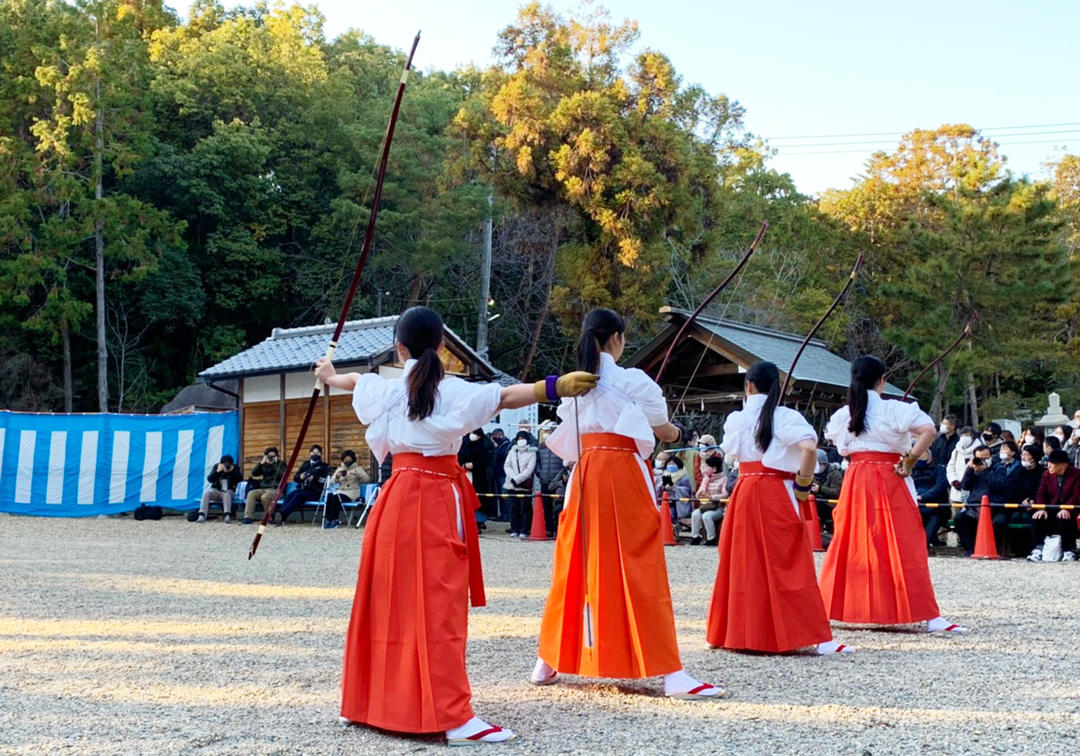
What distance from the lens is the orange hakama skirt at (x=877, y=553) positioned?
6.76 metres

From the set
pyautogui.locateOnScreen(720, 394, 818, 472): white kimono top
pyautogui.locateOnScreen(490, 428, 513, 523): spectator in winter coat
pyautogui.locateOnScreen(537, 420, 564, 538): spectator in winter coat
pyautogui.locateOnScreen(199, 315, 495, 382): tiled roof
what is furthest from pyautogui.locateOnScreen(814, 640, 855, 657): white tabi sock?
pyautogui.locateOnScreen(199, 315, 495, 382): tiled roof

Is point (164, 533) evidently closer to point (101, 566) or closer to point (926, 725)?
point (101, 566)

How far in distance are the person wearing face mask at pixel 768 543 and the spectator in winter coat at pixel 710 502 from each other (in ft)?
25.0

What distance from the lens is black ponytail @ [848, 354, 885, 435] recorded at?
6828mm

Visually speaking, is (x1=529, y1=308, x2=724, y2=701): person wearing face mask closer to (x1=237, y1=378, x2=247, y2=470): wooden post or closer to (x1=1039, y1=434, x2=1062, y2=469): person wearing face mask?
(x1=1039, y1=434, x2=1062, y2=469): person wearing face mask

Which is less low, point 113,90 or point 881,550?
point 113,90

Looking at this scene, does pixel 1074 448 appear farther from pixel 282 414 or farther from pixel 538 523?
pixel 282 414

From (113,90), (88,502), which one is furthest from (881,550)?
(113,90)

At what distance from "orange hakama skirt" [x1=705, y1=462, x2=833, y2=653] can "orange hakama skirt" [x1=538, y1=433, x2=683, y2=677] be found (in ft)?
4.13

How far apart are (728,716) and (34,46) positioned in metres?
27.7

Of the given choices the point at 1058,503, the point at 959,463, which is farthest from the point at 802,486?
the point at 959,463

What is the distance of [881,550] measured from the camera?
688 centimetres

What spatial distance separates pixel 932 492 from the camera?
12570 millimetres

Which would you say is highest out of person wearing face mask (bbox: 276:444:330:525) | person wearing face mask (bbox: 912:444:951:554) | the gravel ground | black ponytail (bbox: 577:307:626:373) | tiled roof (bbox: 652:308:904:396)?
tiled roof (bbox: 652:308:904:396)
